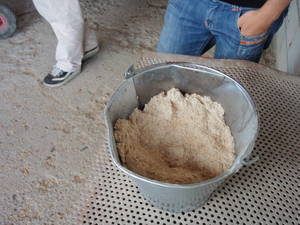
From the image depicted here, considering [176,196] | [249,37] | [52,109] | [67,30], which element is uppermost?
[249,37]

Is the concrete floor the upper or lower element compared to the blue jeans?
lower

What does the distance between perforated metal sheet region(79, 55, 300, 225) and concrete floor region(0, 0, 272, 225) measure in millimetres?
74

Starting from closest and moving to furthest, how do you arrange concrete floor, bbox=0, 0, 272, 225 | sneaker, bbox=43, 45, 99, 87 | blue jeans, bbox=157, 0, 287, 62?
1. blue jeans, bbox=157, 0, 287, 62
2. concrete floor, bbox=0, 0, 272, 225
3. sneaker, bbox=43, 45, 99, 87

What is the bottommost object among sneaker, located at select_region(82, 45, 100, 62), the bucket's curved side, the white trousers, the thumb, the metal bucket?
sneaker, located at select_region(82, 45, 100, 62)

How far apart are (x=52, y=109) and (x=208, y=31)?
0.70m

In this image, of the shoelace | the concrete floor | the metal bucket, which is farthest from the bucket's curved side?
the shoelace

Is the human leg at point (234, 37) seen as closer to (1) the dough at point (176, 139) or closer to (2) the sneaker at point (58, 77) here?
(1) the dough at point (176, 139)

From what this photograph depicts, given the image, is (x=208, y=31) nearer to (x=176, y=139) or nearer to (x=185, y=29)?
(x=185, y=29)

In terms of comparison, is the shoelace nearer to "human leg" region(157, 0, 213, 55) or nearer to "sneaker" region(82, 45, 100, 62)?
"sneaker" region(82, 45, 100, 62)

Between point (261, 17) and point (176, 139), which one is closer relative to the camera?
point (176, 139)

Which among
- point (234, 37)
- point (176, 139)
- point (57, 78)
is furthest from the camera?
point (57, 78)

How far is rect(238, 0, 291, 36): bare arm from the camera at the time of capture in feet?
2.11

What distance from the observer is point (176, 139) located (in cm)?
54

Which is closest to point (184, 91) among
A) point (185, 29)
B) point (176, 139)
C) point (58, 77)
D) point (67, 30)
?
point (176, 139)
